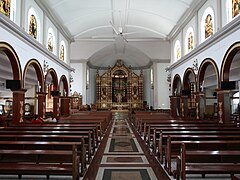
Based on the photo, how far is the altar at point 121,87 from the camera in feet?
109

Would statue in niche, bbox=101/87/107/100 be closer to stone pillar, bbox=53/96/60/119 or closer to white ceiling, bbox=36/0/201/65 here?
white ceiling, bbox=36/0/201/65

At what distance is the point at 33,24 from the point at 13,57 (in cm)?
332

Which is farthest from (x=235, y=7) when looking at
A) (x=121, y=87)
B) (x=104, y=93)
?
(x=121, y=87)

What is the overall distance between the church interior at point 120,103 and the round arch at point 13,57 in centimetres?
4

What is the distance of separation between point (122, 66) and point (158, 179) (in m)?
28.9

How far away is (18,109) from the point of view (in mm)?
11930

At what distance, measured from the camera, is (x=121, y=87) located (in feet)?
114

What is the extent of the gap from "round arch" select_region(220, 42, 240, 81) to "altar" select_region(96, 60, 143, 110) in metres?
21.4

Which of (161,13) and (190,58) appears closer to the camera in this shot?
(190,58)

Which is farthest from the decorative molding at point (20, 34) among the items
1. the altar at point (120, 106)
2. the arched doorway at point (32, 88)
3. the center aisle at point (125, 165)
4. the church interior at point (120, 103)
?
the altar at point (120, 106)

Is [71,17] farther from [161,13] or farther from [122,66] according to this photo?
[122,66]

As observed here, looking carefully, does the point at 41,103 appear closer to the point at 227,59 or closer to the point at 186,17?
the point at 227,59

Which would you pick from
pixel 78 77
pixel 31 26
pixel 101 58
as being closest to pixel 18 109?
pixel 31 26

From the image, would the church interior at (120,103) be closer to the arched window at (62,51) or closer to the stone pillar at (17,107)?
the stone pillar at (17,107)
